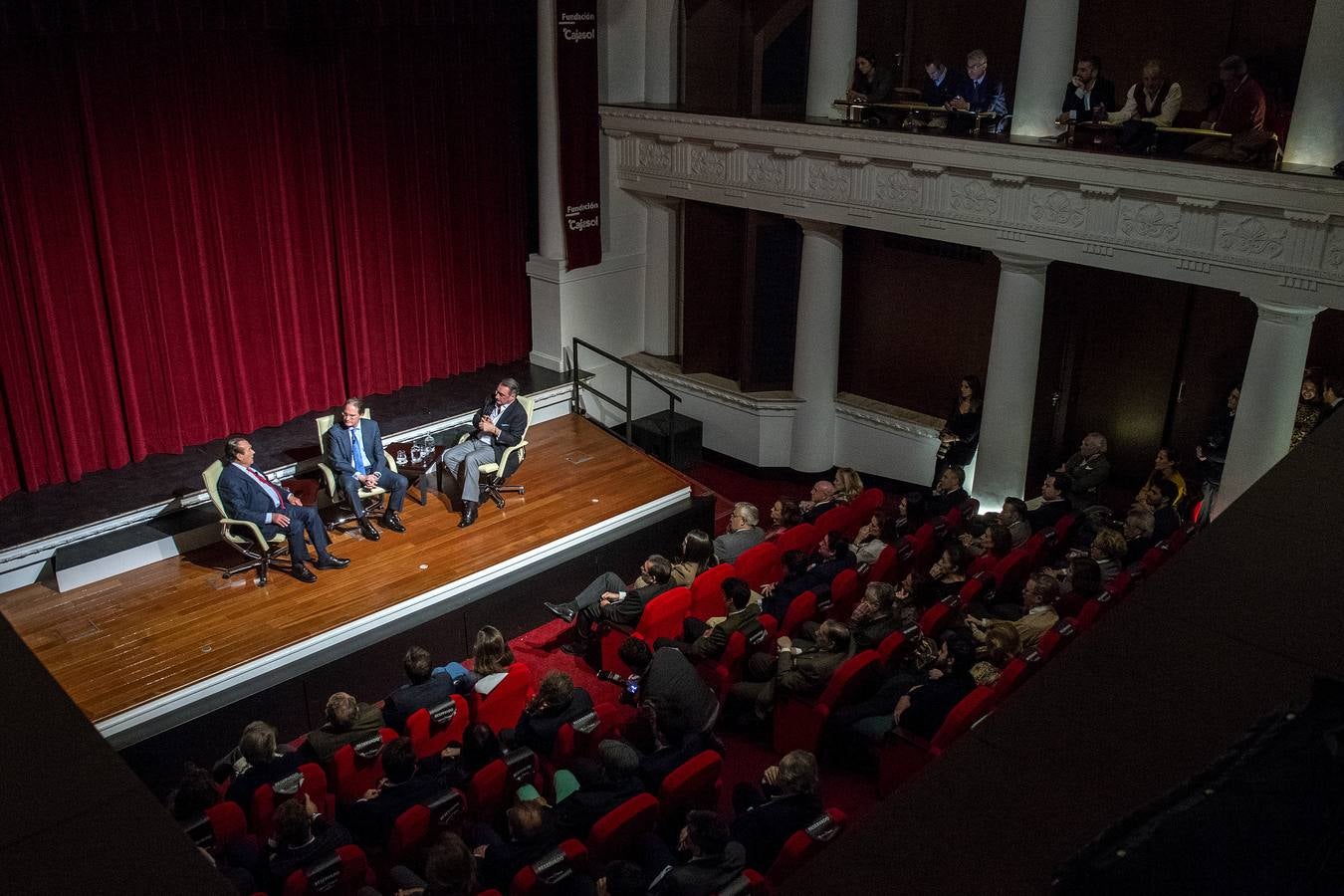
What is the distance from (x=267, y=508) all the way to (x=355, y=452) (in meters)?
0.97

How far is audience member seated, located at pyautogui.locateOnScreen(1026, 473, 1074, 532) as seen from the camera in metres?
8.99

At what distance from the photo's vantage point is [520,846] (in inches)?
199

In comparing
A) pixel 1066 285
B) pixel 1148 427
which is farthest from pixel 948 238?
pixel 1148 427

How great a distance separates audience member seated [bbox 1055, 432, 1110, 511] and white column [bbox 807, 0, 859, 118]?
391 cm

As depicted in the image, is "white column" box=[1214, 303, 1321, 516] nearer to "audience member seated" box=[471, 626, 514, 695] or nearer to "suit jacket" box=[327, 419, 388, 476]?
"audience member seated" box=[471, 626, 514, 695]

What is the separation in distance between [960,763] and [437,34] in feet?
33.0

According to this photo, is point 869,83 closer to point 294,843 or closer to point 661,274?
point 661,274

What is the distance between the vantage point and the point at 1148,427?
35.4ft

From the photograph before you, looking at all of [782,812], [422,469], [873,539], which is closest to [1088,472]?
[873,539]

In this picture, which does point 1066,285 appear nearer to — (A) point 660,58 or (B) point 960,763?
(A) point 660,58

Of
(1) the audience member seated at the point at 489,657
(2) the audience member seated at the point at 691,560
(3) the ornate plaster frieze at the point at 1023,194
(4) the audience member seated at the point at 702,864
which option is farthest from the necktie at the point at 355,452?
(4) the audience member seated at the point at 702,864

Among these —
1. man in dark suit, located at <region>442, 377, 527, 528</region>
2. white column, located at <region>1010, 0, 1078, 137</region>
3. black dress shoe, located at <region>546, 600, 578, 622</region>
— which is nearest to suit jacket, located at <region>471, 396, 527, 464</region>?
man in dark suit, located at <region>442, 377, 527, 528</region>

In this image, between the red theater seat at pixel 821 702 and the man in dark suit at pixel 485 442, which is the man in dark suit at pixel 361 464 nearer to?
the man in dark suit at pixel 485 442

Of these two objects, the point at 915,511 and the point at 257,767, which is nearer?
the point at 257,767
